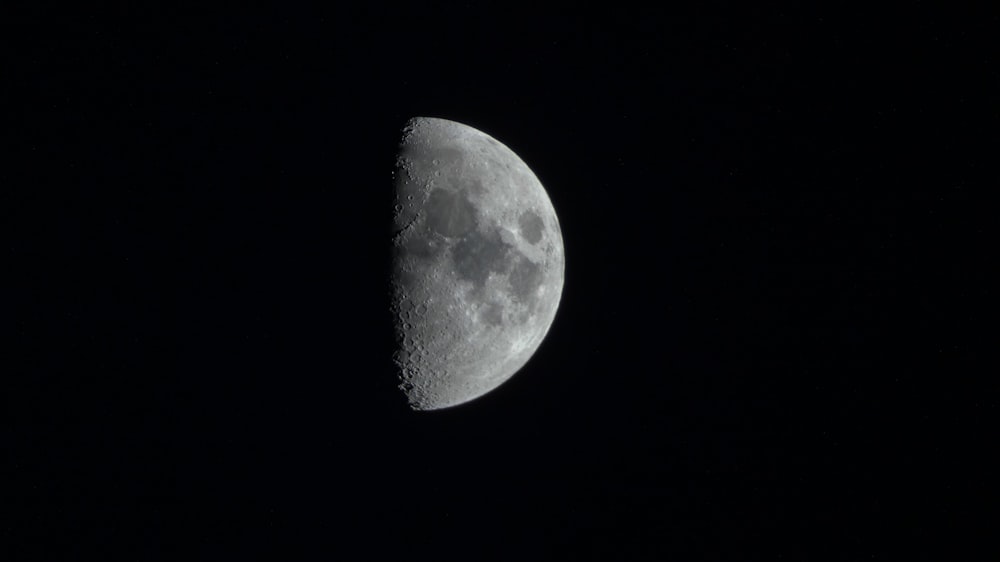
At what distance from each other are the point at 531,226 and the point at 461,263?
71 centimetres

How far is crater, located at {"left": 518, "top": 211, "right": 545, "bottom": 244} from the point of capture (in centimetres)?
485

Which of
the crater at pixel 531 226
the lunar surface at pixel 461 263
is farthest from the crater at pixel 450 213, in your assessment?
the crater at pixel 531 226

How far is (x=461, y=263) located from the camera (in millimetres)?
4441

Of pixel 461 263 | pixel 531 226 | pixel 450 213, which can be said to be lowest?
pixel 461 263

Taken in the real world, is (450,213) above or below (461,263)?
above

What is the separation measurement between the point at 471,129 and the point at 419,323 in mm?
1570

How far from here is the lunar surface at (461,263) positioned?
14.6ft

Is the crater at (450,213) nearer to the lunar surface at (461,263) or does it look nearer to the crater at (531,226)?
the lunar surface at (461,263)

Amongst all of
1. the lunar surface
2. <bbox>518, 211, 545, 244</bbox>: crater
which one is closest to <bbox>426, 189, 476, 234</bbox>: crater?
the lunar surface

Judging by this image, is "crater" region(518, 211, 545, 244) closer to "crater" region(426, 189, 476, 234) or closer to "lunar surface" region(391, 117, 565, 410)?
"lunar surface" region(391, 117, 565, 410)

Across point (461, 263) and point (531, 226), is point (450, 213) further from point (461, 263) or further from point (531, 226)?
point (531, 226)

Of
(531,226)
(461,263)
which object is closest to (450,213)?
(461,263)

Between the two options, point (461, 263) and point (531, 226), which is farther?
point (531, 226)

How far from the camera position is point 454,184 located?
460cm
